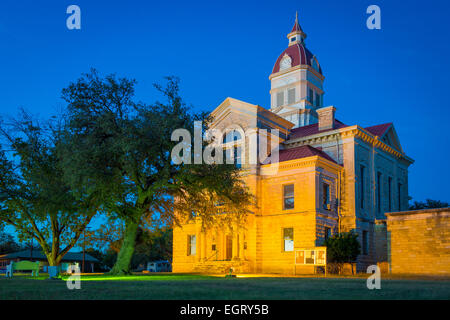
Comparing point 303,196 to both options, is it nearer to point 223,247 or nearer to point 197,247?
point 223,247

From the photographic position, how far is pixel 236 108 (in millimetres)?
39000

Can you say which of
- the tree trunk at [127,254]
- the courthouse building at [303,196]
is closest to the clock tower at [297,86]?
the courthouse building at [303,196]

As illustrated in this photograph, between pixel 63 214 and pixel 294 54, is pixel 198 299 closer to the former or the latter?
pixel 63 214

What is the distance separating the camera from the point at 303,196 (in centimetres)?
3297

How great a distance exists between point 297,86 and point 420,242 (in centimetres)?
2997

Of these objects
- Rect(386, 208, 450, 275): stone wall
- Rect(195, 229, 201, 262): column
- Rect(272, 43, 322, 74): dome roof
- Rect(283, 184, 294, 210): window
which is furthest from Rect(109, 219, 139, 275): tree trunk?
Rect(272, 43, 322, 74): dome roof

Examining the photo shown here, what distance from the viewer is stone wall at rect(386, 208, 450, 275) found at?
1029 inches

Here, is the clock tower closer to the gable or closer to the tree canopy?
the gable

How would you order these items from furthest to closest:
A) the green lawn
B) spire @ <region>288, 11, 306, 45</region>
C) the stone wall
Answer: spire @ <region>288, 11, 306, 45</region> → the stone wall → the green lawn

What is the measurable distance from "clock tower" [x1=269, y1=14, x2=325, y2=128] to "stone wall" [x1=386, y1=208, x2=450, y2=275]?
24.4 meters

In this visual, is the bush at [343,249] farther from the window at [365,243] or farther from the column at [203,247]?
the column at [203,247]

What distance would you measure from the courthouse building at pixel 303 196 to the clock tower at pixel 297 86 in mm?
8721

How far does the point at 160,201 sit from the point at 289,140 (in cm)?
1761
